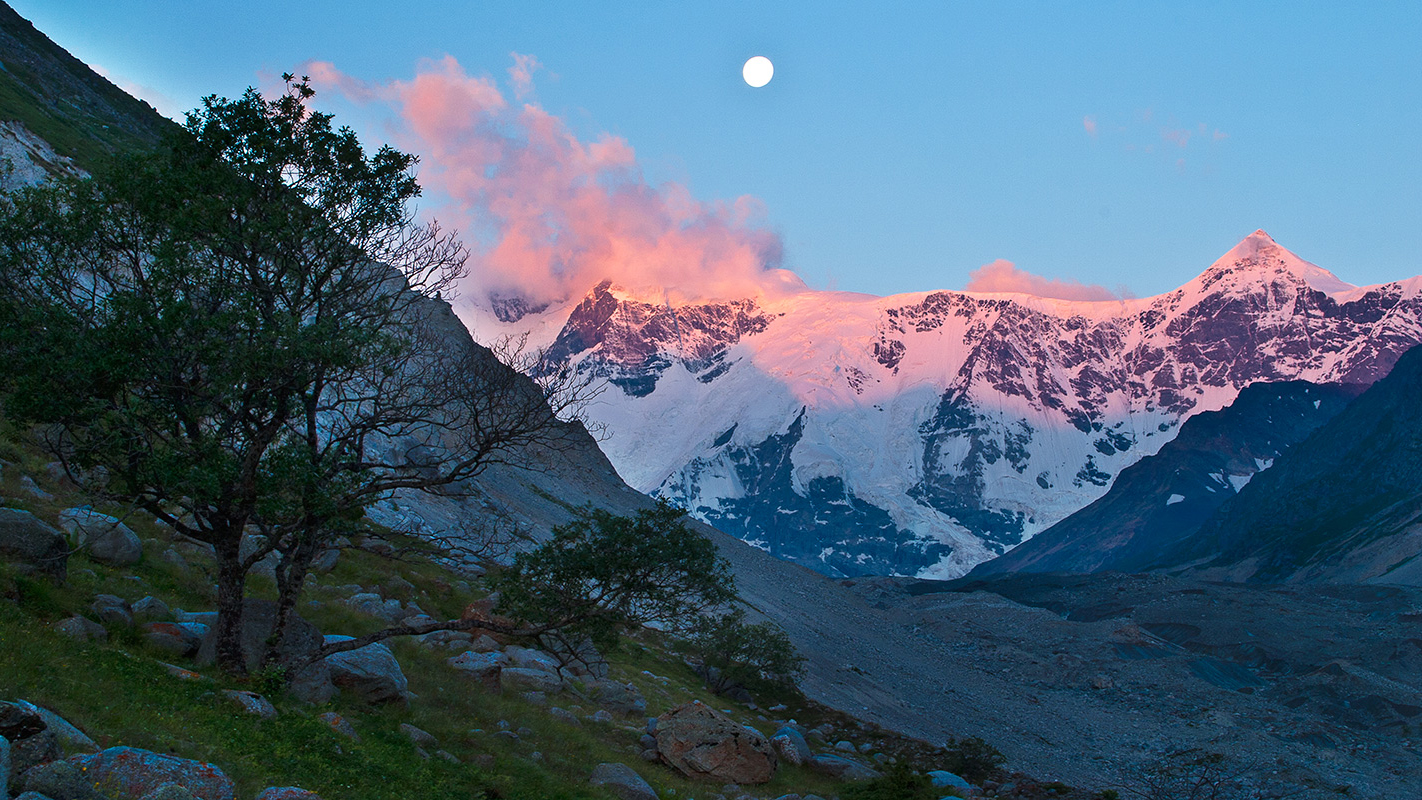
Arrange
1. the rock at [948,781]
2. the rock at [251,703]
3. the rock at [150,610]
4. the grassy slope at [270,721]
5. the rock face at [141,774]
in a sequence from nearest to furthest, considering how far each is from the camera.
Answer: the rock face at [141,774], the grassy slope at [270,721], the rock at [251,703], the rock at [150,610], the rock at [948,781]

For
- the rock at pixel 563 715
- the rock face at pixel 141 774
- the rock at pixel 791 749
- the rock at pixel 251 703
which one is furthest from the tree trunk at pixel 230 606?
the rock at pixel 791 749

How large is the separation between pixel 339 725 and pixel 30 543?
733 cm

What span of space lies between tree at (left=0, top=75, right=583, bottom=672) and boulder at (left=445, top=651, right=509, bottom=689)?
301 inches

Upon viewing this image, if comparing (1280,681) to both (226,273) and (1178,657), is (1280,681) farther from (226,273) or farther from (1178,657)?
(226,273)

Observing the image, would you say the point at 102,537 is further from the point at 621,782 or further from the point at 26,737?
the point at 621,782

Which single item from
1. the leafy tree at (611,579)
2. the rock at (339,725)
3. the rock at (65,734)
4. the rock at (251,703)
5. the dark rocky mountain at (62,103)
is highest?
the dark rocky mountain at (62,103)

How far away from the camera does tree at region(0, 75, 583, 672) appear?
15.6 metres

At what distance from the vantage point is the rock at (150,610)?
1886cm

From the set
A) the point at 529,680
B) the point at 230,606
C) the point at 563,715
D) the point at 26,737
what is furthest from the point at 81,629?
the point at 529,680

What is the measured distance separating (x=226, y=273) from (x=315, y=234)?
1739 millimetres

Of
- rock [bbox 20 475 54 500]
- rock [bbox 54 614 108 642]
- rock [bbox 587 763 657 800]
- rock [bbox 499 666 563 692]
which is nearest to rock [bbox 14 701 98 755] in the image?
rock [bbox 54 614 108 642]

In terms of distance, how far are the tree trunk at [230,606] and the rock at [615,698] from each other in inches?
567

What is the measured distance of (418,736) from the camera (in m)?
18.5

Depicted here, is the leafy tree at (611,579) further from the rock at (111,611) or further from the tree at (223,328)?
the rock at (111,611)
